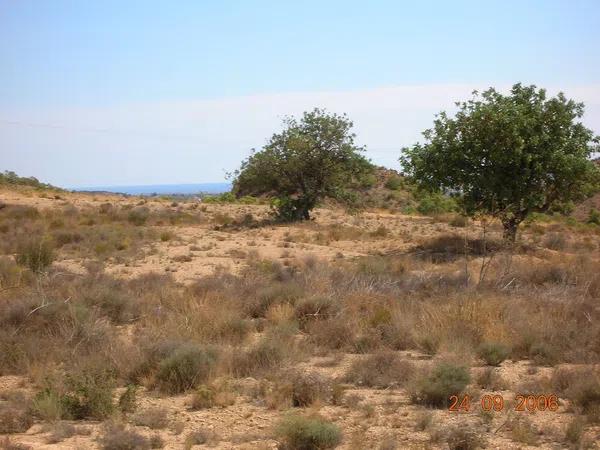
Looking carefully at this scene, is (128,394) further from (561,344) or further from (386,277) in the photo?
(386,277)

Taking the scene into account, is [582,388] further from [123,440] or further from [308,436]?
[123,440]

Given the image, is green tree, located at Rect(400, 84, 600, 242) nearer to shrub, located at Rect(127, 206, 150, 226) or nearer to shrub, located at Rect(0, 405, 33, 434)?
shrub, located at Rect(127, 206, 150, 226)

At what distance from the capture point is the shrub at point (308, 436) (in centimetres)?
650

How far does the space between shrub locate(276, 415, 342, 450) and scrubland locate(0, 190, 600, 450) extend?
16 millimetres

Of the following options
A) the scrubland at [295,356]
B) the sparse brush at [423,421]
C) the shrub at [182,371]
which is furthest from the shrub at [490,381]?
the shrub at [182,371]

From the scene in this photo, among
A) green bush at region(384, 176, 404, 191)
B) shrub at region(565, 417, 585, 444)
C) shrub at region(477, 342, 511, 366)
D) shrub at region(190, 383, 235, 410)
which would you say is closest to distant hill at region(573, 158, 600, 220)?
green bush at region(384, 176, 404, 191)

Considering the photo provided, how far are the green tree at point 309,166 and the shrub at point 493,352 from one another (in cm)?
2305

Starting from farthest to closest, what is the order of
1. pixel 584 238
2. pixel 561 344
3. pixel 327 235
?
pixel 584 238
pixel 327 235
pixel 561 344

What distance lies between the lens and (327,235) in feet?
92.2

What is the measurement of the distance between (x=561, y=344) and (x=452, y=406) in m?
3.08

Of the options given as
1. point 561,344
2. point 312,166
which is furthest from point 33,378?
point 312,166

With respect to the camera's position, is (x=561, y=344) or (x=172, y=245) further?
(x=172, y=245)

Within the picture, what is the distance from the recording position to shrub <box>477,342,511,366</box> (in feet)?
31.4
